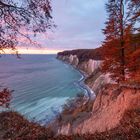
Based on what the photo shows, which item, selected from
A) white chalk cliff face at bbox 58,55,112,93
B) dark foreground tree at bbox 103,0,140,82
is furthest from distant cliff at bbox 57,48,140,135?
white chalk cliff face at bbox 58,55,112,93

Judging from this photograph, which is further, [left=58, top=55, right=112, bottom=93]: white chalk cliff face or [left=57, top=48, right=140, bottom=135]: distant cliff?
[left=58, top=55, right=112, bottom=93]: white chalk cliff face

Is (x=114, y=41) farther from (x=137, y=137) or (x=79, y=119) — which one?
(x=137, y=137)

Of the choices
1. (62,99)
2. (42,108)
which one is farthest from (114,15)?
(62,99)

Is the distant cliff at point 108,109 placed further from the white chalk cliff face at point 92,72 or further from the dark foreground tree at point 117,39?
the white chalk cliff face at point 92,72

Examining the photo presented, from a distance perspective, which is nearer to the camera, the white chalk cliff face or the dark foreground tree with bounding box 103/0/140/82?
the dark foreground tree with bounding box 103/0/140/82

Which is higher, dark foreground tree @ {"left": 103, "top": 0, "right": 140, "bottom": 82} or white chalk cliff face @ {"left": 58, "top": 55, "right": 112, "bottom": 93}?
dark foreground tree @ {"left": 103, "top": 0, "right": 140, "bottom": 82}

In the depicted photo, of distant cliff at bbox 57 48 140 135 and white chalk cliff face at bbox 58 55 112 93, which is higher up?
distant cliff at bbox 57 48 140 135

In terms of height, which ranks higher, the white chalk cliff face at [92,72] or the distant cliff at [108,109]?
the distant cliff at [108,109]

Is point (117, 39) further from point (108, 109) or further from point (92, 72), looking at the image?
point (92, 72)

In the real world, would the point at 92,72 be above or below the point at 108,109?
below

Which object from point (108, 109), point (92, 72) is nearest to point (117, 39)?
point (108, 109)

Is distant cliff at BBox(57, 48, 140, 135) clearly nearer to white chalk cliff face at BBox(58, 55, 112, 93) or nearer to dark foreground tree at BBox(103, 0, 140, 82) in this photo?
dark foreground tree at BBox(103, 0, 140, 82)

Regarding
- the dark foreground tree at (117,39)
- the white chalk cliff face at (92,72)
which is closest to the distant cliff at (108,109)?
the dark foreground tree at (117,39)

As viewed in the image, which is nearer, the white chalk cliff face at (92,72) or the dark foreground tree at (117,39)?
the dark foreground tree at (117,39)
